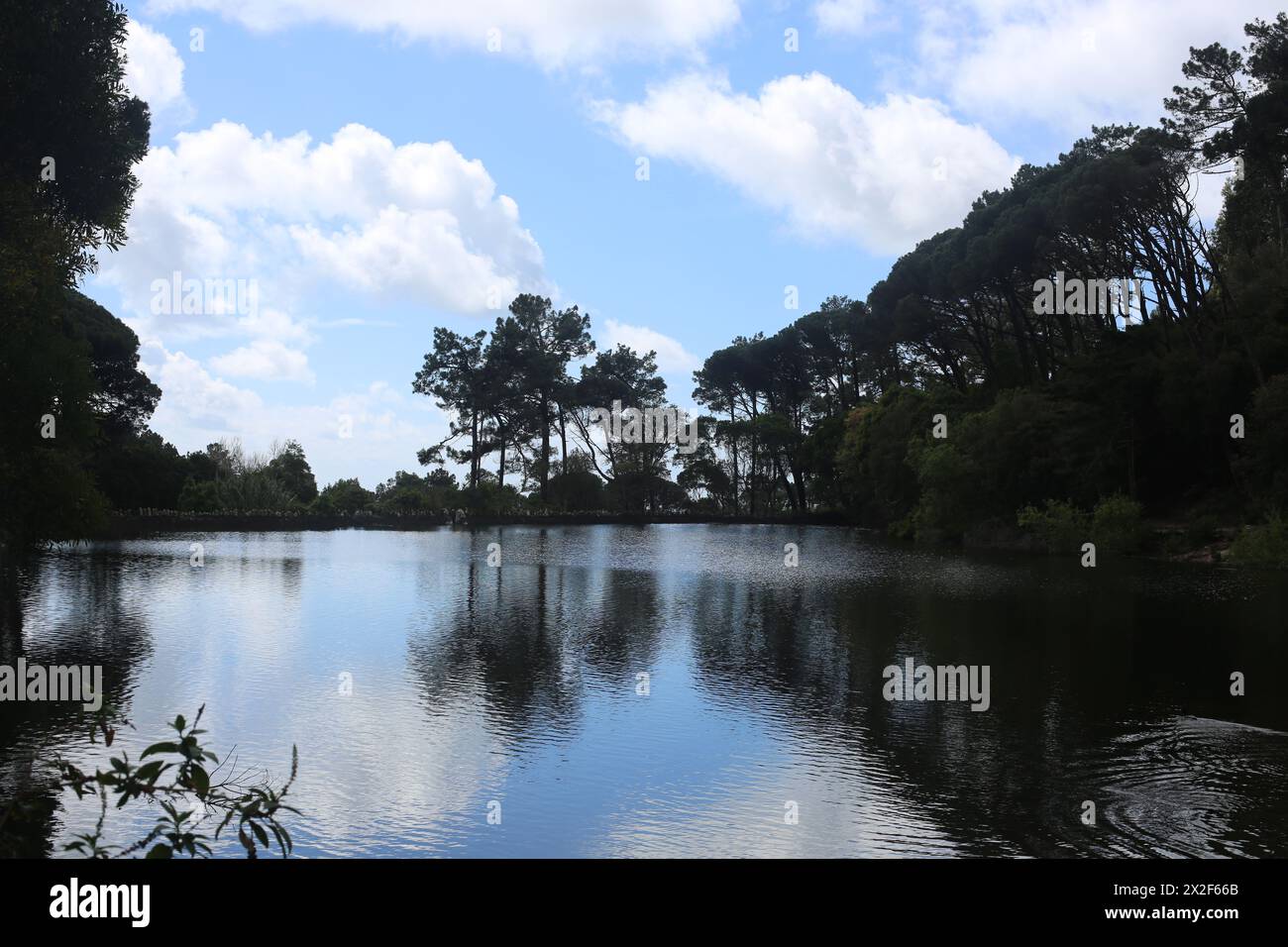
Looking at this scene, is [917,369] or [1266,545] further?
[917,369]

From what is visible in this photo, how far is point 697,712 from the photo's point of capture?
13.0 m

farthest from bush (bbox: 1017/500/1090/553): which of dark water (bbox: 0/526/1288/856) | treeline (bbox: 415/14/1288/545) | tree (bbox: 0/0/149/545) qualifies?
tree (bbox: 0/0/149/545)

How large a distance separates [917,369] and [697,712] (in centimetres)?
6838

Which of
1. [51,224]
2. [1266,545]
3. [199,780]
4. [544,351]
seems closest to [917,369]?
[544,351]

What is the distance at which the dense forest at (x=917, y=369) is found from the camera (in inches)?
755

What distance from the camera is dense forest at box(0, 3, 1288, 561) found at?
1919 cm

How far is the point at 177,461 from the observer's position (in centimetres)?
6219

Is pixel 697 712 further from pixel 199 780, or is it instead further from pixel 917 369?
pixel 917 369

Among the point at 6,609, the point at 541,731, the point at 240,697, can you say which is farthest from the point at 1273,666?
the point at 6,609

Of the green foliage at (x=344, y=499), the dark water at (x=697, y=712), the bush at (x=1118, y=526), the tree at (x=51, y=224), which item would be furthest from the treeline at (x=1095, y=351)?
the tree at (x=51, y=224)

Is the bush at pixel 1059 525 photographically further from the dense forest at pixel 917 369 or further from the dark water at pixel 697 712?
the dark water at pixel 697 712

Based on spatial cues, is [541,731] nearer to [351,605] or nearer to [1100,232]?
[351,605]

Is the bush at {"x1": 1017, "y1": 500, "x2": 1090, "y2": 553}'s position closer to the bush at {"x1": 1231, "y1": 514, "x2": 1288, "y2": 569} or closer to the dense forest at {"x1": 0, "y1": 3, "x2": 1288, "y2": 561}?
the dense forest at {"x1": 0, "y1": 3, "x2": 1288, "y2": 561}

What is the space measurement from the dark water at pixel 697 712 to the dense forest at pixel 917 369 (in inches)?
246
